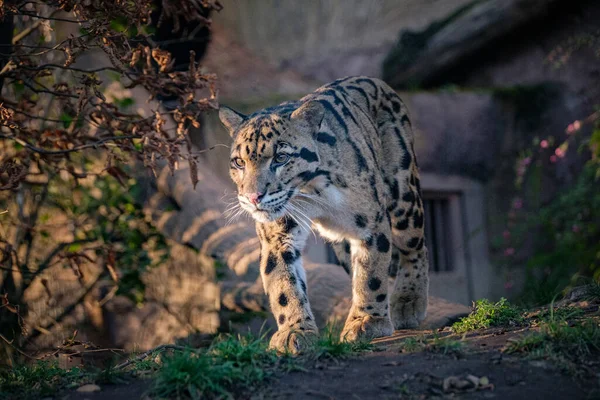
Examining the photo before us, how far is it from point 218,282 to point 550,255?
5512 mm

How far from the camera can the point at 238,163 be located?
5688 mm

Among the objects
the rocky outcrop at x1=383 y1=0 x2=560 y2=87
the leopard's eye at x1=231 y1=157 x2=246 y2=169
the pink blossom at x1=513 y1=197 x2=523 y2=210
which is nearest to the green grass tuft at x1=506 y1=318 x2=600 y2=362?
the leopard's eye at x1=231 y1=157 x2=246 y2=169

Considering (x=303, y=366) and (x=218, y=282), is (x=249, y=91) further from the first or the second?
(x=303, y=366)

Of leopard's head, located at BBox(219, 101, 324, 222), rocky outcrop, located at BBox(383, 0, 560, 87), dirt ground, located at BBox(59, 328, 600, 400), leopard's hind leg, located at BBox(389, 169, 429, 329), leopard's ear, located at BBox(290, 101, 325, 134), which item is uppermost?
rocky outcrop, located at BBox(383, 0, 560, 87)

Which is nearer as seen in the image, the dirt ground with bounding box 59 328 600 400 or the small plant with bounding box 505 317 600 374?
the dirt ground with bounding box 59 328 600 400

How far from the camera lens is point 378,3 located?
677 inches

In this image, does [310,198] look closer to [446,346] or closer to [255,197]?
[255,197]

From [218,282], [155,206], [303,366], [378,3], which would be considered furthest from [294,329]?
[378,3]

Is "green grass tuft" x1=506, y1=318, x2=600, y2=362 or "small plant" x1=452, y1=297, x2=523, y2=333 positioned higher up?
"small plant" x1=452, y1=297, x2=523, y2=333

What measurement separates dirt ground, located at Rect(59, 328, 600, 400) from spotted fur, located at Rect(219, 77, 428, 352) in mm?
809

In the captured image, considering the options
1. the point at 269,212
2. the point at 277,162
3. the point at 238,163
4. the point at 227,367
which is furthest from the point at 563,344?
the point at 238,163

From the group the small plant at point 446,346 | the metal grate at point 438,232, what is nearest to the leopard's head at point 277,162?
the small plant at point 446,346

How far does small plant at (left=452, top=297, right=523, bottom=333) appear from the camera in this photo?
5.26 meters

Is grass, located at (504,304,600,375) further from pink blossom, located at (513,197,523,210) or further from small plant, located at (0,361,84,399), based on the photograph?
pink blossom, located at (513,197,523,210)
